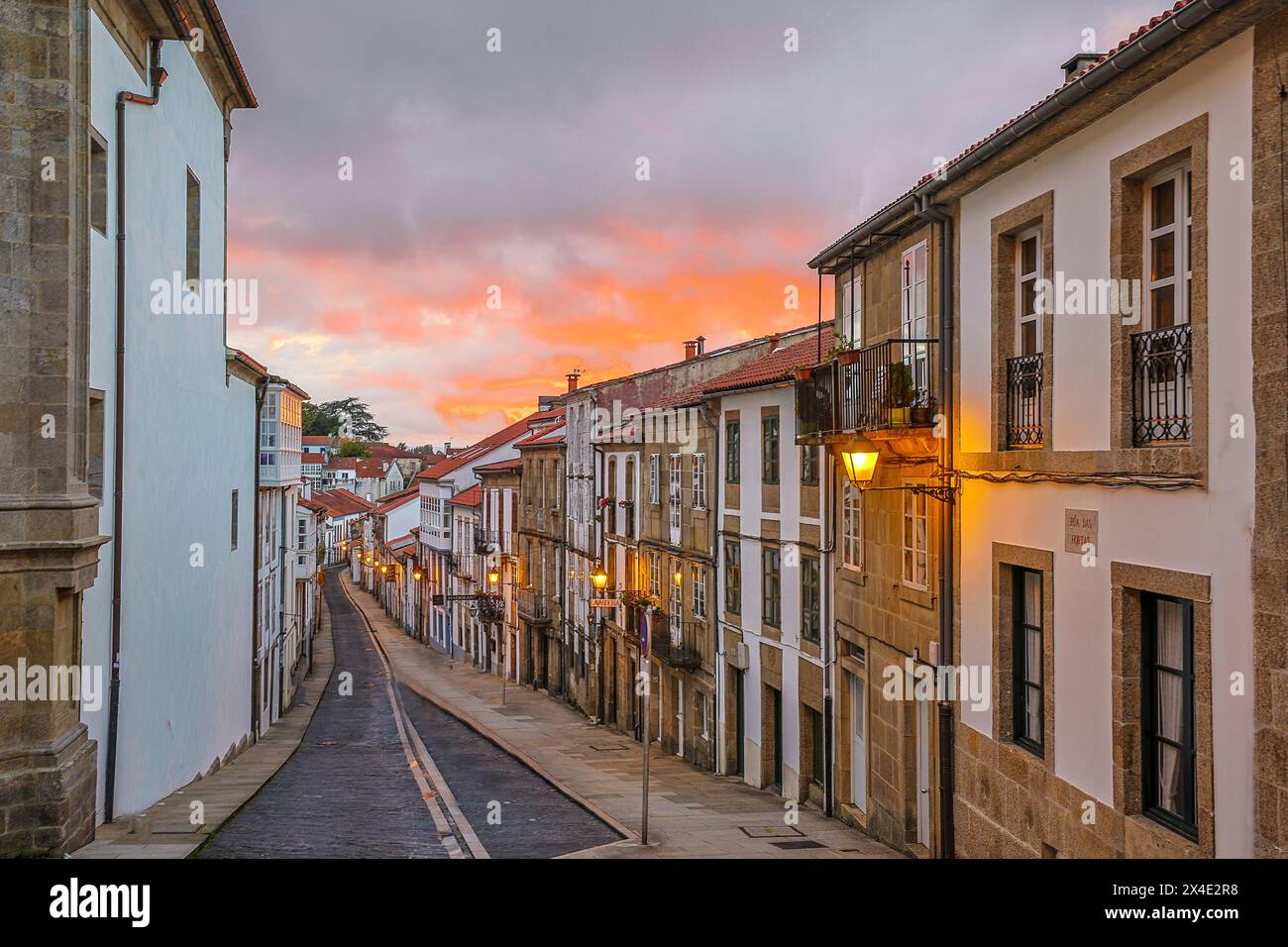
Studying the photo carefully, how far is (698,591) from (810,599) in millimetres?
6616

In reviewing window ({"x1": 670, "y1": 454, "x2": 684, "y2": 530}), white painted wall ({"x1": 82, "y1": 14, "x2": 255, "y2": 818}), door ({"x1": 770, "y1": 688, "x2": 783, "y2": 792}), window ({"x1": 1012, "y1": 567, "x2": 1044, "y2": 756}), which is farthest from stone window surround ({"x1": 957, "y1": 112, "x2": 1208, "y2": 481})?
window ({"x1": 670, "y1": 454, "x2": 684, "y2": 530})

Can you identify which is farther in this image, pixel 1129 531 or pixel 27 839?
pixel 27 839

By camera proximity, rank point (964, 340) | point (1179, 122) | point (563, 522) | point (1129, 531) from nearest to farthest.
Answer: point (1179, 122)
point (1129, 531)
point (964, 340)
point (563, 522)

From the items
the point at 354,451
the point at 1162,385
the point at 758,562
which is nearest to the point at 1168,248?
the point at 1162,385

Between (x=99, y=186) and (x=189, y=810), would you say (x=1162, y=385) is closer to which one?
(x=99, y=186)

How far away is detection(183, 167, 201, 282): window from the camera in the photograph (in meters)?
18.1

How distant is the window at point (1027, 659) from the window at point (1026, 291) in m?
2.29

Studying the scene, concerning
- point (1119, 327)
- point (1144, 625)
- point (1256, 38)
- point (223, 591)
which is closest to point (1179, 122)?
point (1256, 38)

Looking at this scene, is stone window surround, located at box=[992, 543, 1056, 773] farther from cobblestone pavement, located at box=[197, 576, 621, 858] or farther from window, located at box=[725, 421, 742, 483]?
window, located at box=[725, 421, 742, 483]

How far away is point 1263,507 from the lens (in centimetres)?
697

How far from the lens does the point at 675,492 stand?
27.5 metres

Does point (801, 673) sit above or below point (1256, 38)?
below

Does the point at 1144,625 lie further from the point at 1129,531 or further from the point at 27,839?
the point at 27,839

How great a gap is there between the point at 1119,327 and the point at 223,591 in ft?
60.9
